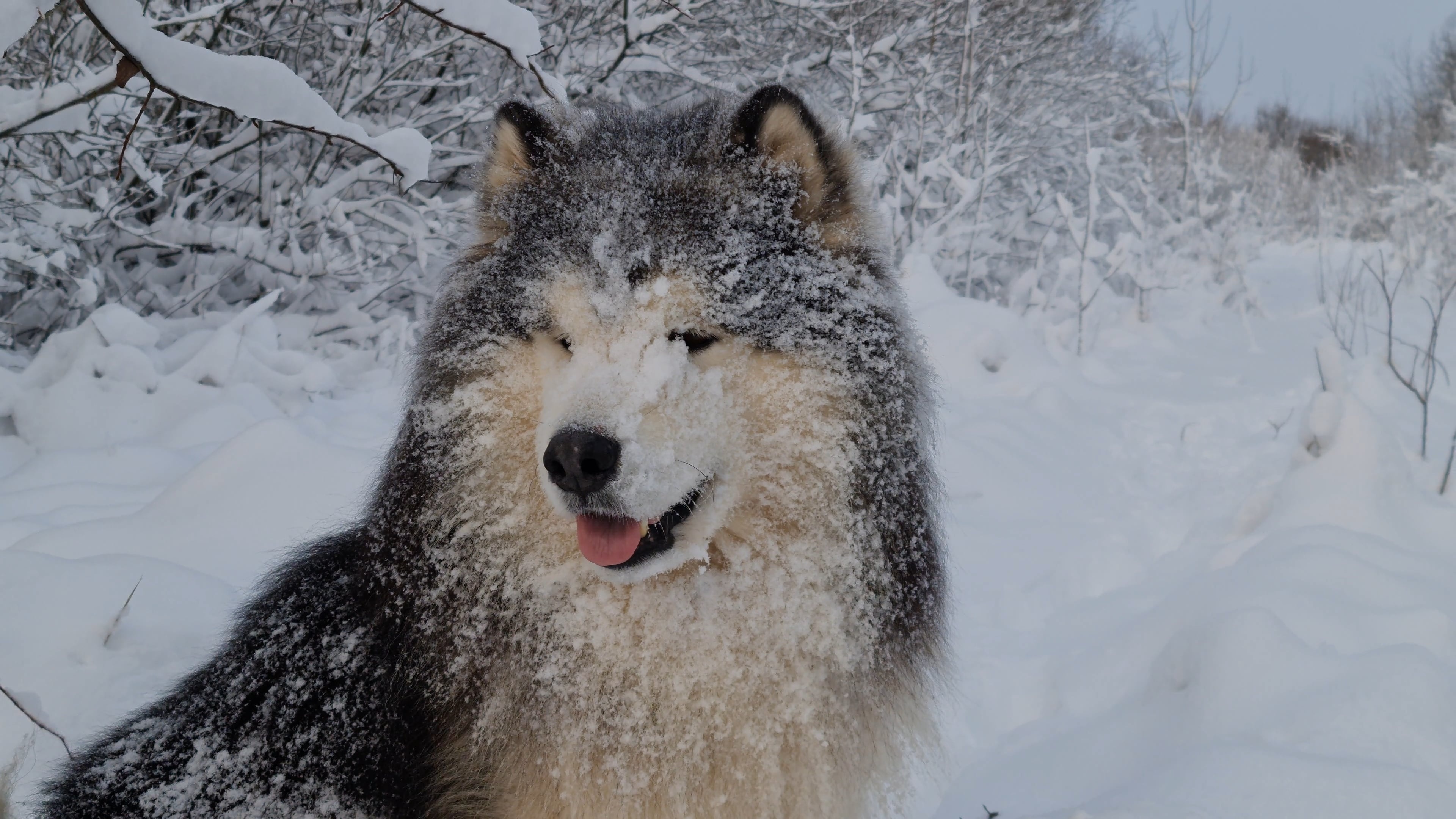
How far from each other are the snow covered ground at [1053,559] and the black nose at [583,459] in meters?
0.99

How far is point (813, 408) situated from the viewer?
174 centimetres

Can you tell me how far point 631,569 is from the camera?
1646mm

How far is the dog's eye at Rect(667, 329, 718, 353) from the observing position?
1.73 metres

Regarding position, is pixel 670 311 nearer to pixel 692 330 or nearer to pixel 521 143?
pixel 692 330

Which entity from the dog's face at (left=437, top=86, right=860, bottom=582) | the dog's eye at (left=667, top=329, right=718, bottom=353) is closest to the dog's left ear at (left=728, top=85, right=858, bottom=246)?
the dog's face at (left=437, top=86, right=860, bottom=582)

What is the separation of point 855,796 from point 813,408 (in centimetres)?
87

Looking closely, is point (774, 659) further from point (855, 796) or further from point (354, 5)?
point (354, 5)

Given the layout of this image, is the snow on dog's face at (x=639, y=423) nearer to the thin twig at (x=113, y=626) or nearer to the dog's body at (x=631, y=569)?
the dog's body at (x=631, y=569)

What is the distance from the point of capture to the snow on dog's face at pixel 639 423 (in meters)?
1.54

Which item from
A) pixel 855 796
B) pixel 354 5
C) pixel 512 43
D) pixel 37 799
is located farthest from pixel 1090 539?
pixel 354 5

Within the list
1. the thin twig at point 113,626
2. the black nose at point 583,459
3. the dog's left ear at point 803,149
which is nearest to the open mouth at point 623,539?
the black nose at point 583,459

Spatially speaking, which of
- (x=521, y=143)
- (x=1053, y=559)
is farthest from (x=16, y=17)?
(x=1053, y=559)

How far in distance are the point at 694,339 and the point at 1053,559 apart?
3.11m

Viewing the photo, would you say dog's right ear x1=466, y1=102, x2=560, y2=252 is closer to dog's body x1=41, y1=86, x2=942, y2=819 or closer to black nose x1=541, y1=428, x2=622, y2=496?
dog's body x1=41, y1=86, x2=942, y2=819
